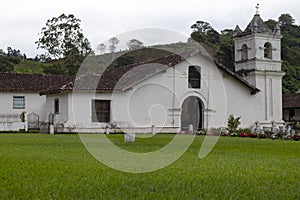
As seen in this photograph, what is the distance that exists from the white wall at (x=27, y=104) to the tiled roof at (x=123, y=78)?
19.4 feet

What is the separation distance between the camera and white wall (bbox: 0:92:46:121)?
40.0 m

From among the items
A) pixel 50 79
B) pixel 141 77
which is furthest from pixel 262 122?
pixel 50 79

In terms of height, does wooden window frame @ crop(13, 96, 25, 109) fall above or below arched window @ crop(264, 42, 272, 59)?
below

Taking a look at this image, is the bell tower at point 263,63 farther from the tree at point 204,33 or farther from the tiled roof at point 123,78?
the tree at point 204,33

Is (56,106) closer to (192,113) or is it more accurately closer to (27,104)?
Result: (27,104)

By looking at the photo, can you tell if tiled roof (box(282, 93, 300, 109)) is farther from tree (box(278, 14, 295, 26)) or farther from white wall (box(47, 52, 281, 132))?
tree (box(278, 14, 295, 26))

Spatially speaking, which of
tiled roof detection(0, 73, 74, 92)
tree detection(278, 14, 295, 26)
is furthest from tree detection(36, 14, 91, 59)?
tree detection(278, 14, 295, 26)

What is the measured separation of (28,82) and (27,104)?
202cm

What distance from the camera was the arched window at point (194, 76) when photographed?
118 feet

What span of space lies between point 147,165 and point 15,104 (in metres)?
30.4

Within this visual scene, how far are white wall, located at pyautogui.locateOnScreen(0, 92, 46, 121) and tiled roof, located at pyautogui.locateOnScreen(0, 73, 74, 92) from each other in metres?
0.41

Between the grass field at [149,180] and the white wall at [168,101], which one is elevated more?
the white wall at [168,101]

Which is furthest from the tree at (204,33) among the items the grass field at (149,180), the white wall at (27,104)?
the grass field at (149,180)

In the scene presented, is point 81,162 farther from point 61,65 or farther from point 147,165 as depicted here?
point 61,65
